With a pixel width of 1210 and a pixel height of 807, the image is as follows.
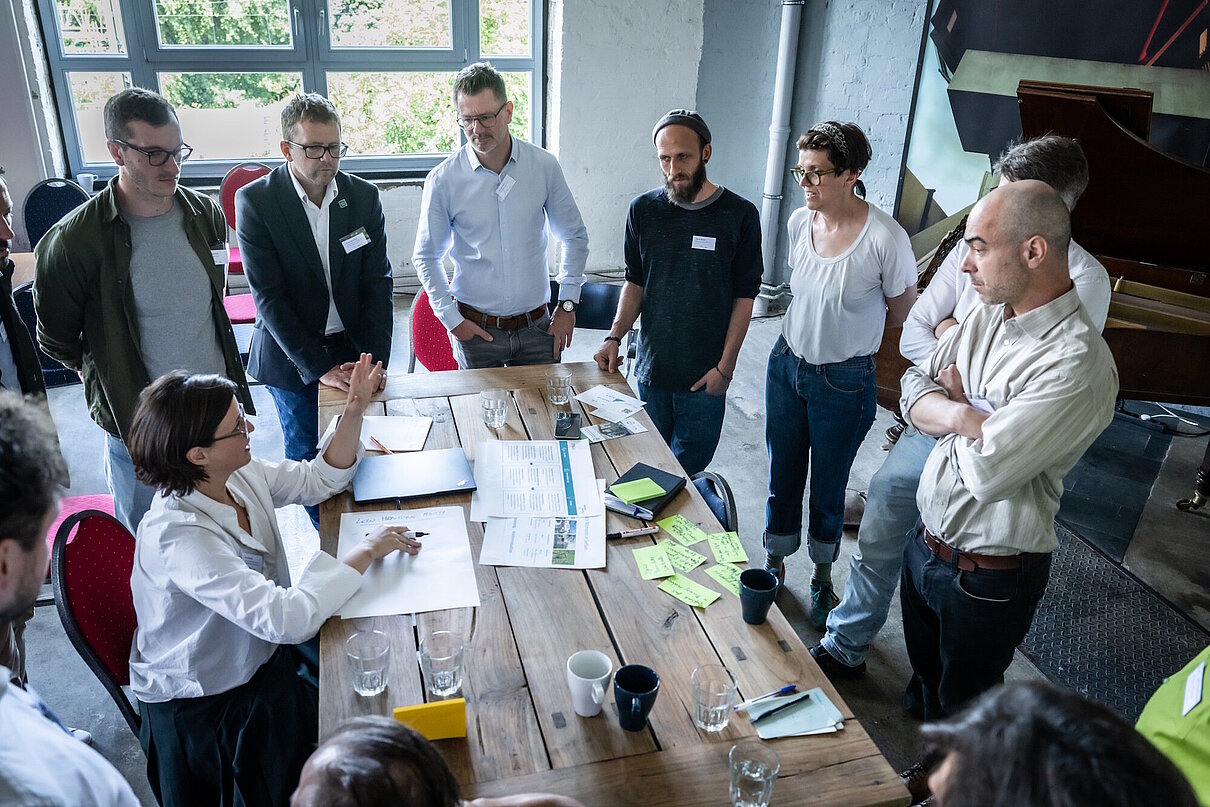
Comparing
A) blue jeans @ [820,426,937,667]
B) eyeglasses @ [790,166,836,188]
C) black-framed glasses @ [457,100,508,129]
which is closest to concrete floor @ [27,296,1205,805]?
blue jeans @ [820,426,937,667]

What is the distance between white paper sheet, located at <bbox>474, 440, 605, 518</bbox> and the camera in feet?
7.36

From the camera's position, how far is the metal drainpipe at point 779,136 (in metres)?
5.98

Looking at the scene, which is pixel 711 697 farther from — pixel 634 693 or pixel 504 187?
pixel 504 187

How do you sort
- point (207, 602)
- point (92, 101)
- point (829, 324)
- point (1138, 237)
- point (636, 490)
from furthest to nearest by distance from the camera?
point (92, 101), point (1138, 237), point (829, 324), point (636, 490), point (207, 602)

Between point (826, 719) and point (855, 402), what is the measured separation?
1436 millimetres

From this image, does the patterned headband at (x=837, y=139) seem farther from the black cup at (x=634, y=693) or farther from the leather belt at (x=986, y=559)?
the black cup at (x=634, y=693)

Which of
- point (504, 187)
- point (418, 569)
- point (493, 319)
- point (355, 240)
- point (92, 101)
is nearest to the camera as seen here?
point (418, 569)

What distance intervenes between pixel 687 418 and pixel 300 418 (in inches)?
57.9

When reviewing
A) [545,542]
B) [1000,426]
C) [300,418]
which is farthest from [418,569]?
[300,418]

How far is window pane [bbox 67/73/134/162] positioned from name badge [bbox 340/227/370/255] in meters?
3.88

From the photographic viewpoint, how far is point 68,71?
571cm

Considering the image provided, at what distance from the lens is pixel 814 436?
2.95 m

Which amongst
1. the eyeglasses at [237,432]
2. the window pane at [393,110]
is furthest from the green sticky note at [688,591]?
the window pane at [393,110]

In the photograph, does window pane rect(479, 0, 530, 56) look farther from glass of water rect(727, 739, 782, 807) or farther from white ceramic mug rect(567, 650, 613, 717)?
glass of water rect(727, 739, 782, 807)
